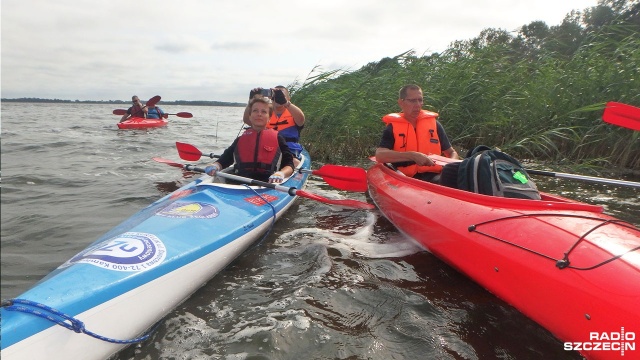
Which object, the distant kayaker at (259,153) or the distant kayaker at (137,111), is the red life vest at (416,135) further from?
the distant kayaker at (137,111)

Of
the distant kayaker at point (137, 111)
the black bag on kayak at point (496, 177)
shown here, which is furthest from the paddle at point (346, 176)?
the distant kayaker at point (137, 111)

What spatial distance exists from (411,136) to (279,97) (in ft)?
6.02

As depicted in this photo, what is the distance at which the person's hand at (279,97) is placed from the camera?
16.7ft

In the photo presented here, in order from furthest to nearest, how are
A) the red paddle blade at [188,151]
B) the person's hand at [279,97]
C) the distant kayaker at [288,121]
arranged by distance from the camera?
the distant kayaker at [288,121] → the person's hand at [279,97] → the red paddle blade at [188,151]

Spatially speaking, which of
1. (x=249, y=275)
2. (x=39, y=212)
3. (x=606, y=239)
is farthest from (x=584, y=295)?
(x=39, y=212)

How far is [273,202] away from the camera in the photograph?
12.3 feet

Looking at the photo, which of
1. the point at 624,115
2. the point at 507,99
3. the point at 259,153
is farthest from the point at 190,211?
the point at 507,99

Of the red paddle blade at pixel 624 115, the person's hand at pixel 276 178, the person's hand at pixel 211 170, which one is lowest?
the person's hand at pixel 276 178

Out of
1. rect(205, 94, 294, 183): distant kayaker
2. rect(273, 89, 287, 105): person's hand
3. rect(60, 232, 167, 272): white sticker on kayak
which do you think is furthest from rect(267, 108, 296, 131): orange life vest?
rect(60, 232, 167, 272): white sticker on kayak

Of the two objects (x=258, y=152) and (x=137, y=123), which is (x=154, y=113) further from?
(x=258, y=152)

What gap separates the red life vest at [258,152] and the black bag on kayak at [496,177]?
197cm

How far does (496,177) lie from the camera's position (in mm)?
2816

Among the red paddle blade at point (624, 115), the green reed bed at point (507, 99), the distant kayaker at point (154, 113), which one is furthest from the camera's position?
the distant kayaker at point (154, 113)

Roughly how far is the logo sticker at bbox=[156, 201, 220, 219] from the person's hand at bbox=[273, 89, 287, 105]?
234cm
